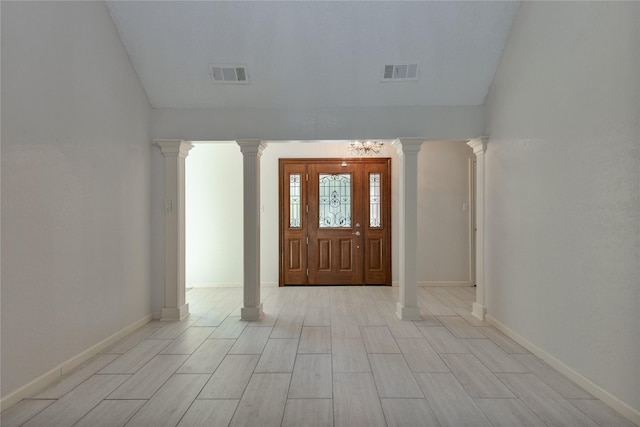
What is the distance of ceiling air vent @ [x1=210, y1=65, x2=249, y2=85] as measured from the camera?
12.7ft

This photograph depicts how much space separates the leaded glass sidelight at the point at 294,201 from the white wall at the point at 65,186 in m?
2.72

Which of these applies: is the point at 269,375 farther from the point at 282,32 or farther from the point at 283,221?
the point at 283,221

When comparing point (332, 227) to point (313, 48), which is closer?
point (313, 48)

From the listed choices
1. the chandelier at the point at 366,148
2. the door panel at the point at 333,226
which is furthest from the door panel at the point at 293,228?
the chandelier at the point at 366,148

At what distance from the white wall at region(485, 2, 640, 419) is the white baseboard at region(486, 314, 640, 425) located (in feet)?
0.10

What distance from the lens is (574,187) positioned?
2.66 metres

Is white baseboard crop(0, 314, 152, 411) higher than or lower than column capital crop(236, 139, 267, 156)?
lower

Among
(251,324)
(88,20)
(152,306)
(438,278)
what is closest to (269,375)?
(251,324)

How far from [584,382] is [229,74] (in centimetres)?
397

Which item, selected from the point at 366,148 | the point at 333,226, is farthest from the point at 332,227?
the point at 366,148

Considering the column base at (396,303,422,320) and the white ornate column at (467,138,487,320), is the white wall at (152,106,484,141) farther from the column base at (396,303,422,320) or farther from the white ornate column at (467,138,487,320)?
the column base at (396,303,422,320)

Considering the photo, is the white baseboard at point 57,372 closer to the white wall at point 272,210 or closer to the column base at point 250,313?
the column base at point 250,313

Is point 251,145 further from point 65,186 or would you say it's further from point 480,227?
point 480,227

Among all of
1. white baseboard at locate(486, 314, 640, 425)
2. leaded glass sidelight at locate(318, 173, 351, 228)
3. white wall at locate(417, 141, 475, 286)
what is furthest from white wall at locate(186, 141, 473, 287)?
white baseboard at locate(486, 314, 640, 425)
